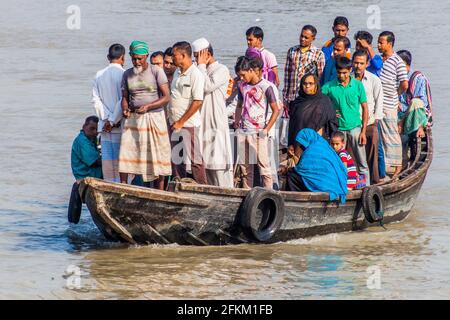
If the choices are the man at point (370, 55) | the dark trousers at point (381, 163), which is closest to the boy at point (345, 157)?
the dark trousers at point (381, 163)

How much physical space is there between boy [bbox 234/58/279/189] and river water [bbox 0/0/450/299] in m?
0.90

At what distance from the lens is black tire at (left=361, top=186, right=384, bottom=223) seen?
10398 millimetres

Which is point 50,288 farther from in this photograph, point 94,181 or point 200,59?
point 200,59

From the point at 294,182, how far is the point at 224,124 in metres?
0.87

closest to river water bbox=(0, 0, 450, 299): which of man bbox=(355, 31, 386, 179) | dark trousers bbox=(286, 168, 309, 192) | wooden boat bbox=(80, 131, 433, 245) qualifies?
wooden boat bbox=(80, 131, 433, 245)

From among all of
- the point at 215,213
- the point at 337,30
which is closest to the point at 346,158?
the point at 215,213

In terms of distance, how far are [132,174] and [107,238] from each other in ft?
2.08

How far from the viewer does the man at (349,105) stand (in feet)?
34.2

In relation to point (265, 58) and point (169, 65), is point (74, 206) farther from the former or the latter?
point (265, 58)

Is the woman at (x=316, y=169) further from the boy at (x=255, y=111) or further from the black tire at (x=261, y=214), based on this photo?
the black tire at (x=261, y=214)

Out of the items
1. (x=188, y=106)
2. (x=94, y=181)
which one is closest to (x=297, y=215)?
(x=188, y=106)

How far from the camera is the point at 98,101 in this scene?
9914 mm

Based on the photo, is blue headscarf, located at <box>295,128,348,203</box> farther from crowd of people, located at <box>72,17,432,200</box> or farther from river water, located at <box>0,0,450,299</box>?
river water, located at <box>0,0,450,299</box>

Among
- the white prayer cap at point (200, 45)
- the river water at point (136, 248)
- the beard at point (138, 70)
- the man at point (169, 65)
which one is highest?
the white prayer cap at point (200, 45)
